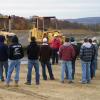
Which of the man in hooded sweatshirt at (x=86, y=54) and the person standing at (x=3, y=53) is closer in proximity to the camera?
the person standing at (x=3, y=53)

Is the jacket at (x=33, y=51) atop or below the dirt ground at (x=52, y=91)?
atop

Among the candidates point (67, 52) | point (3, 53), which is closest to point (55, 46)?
point (67, 52)

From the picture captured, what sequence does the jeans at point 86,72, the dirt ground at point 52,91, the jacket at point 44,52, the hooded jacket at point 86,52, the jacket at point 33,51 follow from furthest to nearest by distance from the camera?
1. the jacket at point 44,52
2. the jeans at point 86,72
3. the hooded jacket at point 86,52
4. the jacket at point 33,51
5. the dirt ground at point 52,91

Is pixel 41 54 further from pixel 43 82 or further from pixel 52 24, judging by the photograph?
pixel 52 24

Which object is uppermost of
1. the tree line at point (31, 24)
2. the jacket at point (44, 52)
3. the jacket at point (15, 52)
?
the jacket at point (15, 52)

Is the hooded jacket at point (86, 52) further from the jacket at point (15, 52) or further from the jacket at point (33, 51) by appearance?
the jacket at point (15, 52)

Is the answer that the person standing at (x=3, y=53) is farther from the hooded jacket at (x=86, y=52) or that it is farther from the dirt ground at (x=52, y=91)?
the hooded jacket at (x=86, y=52)

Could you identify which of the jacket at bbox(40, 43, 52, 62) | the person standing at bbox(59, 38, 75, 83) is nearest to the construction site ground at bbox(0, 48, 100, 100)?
the person standing at bbox(59, 38, 75, 83)

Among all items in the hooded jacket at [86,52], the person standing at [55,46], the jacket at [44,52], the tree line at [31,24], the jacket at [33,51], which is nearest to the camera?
the jacket at [33,51]

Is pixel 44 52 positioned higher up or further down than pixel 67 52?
further down

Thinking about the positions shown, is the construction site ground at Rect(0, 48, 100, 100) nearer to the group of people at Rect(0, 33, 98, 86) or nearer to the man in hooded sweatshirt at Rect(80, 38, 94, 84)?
the group of people at Rect(0, 33, 98, 86)

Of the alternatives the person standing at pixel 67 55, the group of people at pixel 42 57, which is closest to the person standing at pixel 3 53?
the group of people at pixel 42 57

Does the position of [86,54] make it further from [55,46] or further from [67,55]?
[55,46]

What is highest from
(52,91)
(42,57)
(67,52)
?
(67,52)
